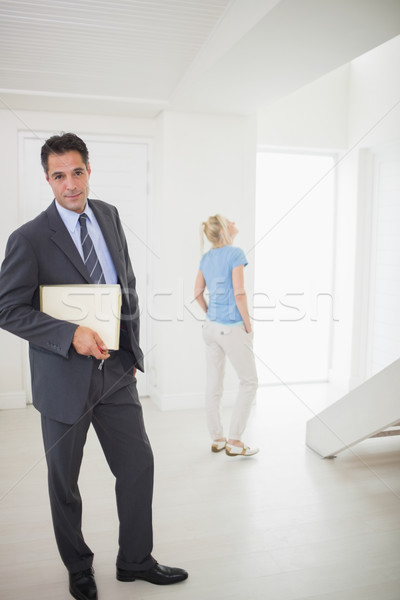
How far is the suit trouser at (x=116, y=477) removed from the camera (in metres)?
1.79

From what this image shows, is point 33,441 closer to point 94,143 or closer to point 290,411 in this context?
point 290,411

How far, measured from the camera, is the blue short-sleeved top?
3125 mm

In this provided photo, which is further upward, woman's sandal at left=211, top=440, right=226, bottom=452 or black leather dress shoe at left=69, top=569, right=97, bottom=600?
black leather dress shoe at left=69, top=569, right=97, bottom=600

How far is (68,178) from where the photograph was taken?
173cm

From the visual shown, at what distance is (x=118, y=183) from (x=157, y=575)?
10.3ft

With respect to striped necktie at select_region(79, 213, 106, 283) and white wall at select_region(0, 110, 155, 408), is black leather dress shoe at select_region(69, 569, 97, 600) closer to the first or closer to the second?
striped necktie at select_region(79, 213, 106, 283)

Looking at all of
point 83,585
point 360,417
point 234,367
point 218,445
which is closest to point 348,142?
point 234,367

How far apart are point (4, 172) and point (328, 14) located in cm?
272

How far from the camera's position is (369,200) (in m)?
4.66

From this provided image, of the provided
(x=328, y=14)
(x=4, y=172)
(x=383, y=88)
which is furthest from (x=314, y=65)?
(x=4, y=172)

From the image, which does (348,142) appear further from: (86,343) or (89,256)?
(86,343)

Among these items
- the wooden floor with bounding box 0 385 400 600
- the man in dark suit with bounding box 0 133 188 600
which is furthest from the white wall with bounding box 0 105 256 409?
the man in dark suit with bounding box 0 133 188 600

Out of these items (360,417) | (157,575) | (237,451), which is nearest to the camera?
(157,575)

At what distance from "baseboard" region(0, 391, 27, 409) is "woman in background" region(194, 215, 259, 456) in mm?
1742
